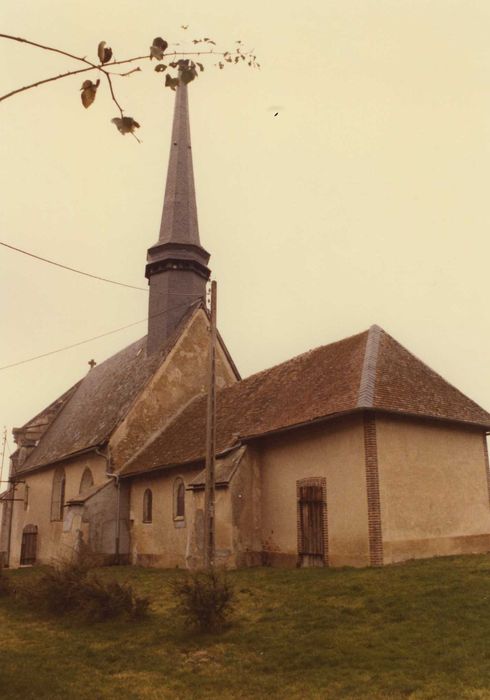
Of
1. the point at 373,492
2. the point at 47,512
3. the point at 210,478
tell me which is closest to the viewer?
the point at 210,478

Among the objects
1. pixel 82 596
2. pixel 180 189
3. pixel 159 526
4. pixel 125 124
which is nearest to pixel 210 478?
pixel 82 596

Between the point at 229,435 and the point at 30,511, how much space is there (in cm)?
1510

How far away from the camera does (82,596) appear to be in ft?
39.4

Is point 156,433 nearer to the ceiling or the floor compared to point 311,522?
nearer to the ceiling

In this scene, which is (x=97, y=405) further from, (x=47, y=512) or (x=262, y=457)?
(x=262, y=457)

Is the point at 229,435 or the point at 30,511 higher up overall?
the point at 229,435

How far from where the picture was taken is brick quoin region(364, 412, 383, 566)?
14.5 metres

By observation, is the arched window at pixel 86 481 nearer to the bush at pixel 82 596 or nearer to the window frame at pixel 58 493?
the window frame at pixel 58 493

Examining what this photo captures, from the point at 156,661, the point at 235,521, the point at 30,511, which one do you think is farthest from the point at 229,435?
the point at 30,511

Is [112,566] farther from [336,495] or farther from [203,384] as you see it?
[336,495]

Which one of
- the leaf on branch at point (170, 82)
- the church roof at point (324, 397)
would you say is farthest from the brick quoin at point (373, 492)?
the leaf on branch at point (170, 82)

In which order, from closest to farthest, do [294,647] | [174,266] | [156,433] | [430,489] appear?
[294,647] → [430,489] → [156,433] → [174,266]

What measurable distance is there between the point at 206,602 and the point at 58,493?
1910cm

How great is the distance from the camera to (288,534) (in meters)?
17.0
